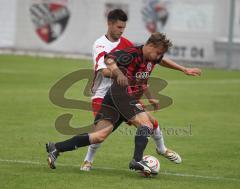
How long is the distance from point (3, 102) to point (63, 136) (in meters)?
4.76

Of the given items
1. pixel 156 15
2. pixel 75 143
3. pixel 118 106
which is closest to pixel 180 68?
pixel 118 106

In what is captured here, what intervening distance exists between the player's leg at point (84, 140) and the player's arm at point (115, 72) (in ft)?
2.29

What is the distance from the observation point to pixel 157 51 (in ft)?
31.6

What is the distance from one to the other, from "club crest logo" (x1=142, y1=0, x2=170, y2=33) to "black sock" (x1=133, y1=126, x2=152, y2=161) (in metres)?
20.2

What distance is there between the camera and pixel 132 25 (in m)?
30.0

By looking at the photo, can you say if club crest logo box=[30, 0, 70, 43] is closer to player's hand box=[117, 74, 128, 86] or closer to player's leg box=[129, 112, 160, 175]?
player's leg box=[129, 112, 160, 175]

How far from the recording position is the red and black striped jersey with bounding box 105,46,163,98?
9.74 m

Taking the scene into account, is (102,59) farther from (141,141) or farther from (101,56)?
(141,141)

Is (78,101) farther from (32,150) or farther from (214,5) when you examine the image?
(214,5)

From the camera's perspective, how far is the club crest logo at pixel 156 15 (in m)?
29.7

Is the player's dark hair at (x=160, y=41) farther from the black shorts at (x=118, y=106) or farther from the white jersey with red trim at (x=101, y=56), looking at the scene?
the white jersey with red trim at (x=101, y=56)

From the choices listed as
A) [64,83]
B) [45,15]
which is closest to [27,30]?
[45,15]

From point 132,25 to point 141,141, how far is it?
67.3 feet

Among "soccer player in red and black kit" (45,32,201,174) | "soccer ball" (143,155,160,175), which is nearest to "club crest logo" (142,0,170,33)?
"soccer player in red and black kit" (45,32,201,174)
